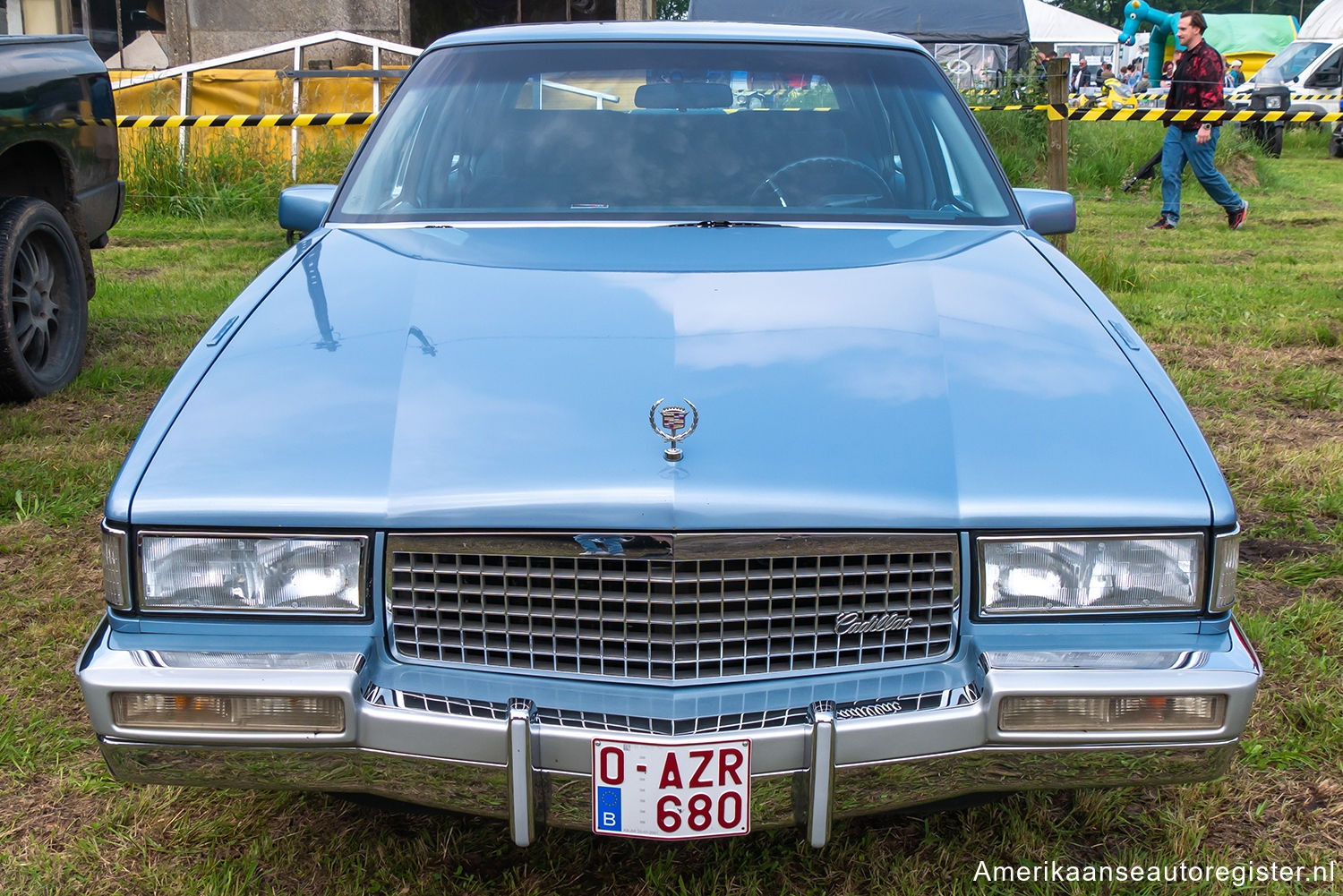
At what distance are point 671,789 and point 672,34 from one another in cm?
214

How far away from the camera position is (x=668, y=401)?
1.89 m

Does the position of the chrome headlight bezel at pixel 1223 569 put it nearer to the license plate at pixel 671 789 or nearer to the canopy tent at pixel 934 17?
the license plate at pixel 671 789

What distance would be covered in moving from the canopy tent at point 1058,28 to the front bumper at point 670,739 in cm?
3633

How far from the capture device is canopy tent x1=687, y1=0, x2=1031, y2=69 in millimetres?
16422

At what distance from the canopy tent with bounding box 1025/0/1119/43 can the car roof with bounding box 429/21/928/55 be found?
34583 mm

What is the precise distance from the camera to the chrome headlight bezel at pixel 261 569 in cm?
176

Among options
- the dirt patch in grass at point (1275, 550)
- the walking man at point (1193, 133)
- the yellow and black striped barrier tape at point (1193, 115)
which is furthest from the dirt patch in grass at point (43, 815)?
the walking man at point (1193, 133)

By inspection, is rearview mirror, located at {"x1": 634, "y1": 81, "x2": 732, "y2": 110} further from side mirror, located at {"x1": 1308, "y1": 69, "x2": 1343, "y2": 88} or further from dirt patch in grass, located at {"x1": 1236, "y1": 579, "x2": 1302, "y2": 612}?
side mirror, located at {"x1": 1308, "y1": 69, "x2": 1343, "y2": 88}

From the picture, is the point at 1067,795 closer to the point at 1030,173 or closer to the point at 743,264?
the point at 743,264

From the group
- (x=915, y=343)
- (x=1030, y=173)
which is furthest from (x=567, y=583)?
(x=1030, y=173)

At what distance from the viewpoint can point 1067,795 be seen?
2416 mm

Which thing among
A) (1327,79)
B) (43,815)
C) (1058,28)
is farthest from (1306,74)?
(43,815)

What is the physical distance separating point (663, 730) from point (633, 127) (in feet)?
5.88

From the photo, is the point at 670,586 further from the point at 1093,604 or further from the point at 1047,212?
the point at 1047,212
